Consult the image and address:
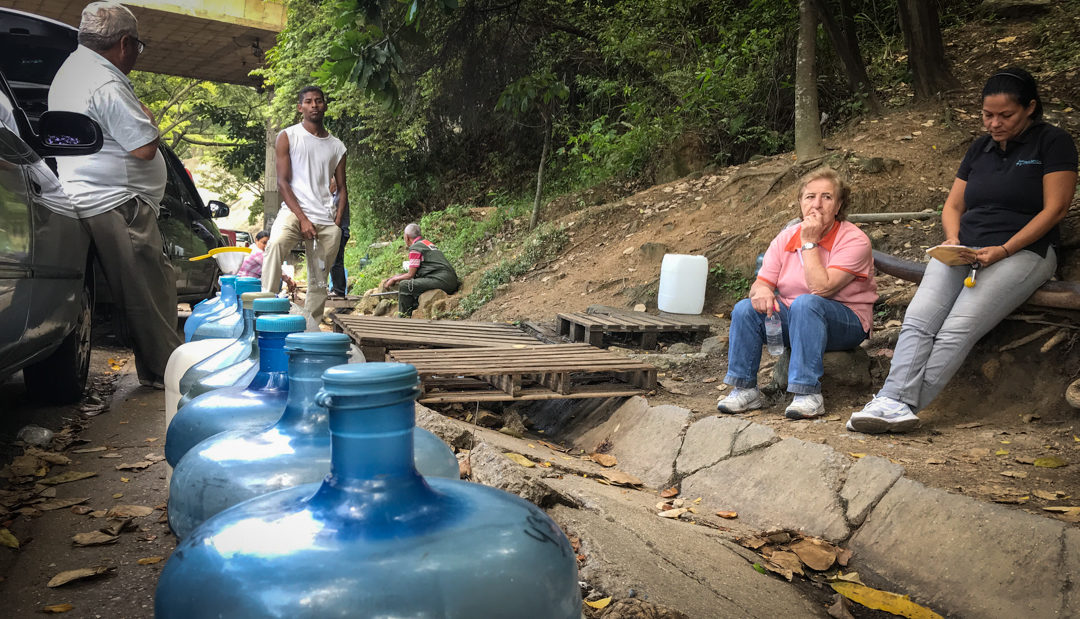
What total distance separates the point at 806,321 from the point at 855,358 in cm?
55

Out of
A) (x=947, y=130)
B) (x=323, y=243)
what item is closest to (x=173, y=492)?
(x=323, y=243)

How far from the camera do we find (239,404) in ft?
4.57

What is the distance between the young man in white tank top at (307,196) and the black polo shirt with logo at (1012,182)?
416cm

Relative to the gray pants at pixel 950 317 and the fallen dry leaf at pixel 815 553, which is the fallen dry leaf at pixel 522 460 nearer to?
the fallen dry leaf at pixel 815 553

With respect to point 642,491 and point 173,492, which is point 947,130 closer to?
point 642,491

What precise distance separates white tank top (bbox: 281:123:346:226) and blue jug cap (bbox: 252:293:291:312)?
13.4ft

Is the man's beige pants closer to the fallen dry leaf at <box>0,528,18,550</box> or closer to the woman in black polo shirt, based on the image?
the fallen dry leaf at <box>0,528,18,550</box>

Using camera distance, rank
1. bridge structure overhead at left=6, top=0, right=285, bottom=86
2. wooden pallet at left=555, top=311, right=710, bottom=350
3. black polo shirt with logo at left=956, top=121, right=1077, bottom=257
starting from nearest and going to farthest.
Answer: black polo shirt with logo at left=956, top=121, right=1077, bottom=257
wooden pallet at left=555, top=311, right=710, bottom=350
bridge structure overhead at left=6, top=0, right=285, bottom=86

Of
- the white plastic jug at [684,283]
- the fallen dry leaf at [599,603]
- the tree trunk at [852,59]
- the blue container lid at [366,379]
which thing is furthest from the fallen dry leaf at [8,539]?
the tree trunk at [852,59]

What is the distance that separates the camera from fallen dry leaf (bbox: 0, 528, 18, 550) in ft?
7.41

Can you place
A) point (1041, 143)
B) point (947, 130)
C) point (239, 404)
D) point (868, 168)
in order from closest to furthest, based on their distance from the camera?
point (239, 404) < point (1041, 143) < point (868, 168) < point (947, 130)

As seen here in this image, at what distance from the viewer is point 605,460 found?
4156 mm

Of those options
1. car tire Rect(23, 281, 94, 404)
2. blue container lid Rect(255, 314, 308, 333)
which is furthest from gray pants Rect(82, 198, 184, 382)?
blue container lid Rect(255, 314, 308, 333)

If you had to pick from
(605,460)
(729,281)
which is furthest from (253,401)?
(729,281)
